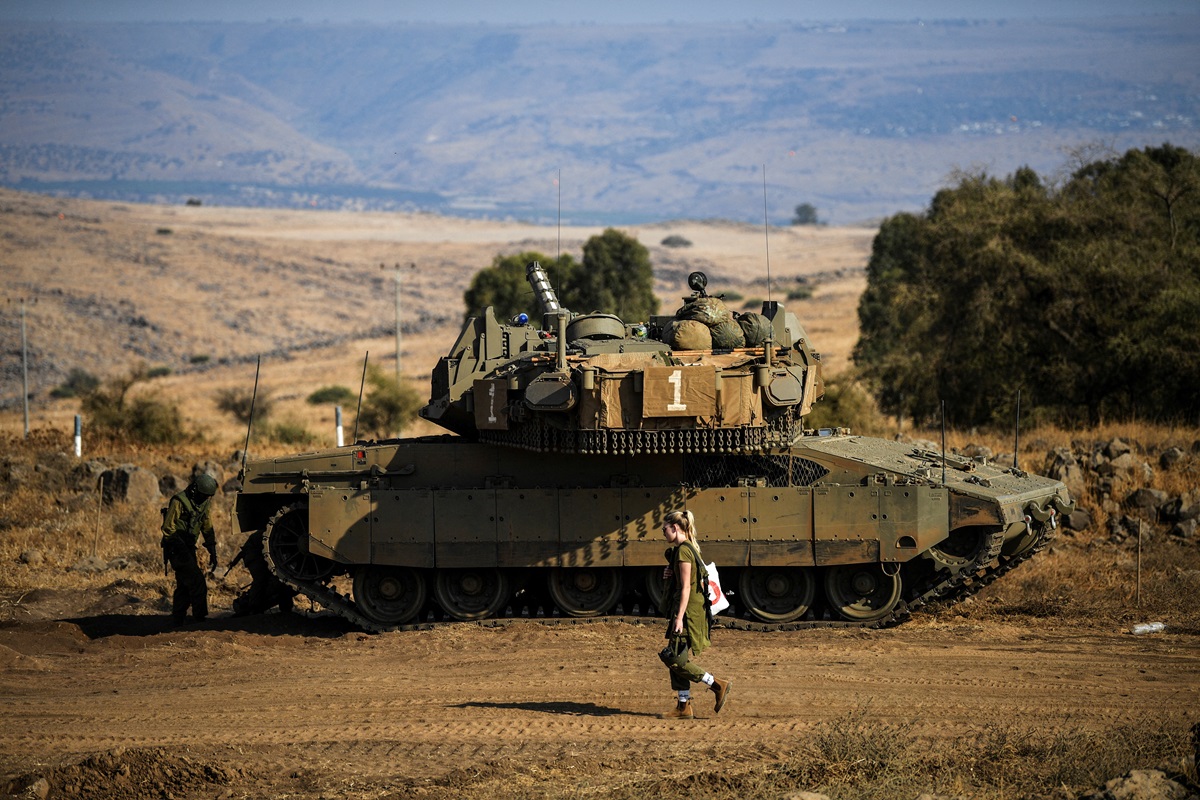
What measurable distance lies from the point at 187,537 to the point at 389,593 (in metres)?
2.16

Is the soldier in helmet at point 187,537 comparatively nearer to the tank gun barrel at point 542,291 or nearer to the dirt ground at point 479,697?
the dirt ground at point 479,697

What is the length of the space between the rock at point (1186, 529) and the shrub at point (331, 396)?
96.8 ft

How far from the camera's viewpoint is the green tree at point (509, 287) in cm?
5078

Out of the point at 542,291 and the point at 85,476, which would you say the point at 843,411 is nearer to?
the point at 542,291

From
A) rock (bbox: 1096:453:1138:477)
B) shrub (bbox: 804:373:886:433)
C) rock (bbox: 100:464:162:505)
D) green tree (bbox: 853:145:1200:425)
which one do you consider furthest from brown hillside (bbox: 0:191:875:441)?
rock (bbox: 1096:453:1138:477)

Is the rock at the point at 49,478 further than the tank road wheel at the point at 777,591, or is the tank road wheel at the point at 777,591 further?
the rock at the point at 49,478

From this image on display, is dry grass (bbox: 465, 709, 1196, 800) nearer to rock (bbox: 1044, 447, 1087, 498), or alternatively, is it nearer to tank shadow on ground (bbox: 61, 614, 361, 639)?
tank shadow on ground (bbox: 61, 614, 361, 639)

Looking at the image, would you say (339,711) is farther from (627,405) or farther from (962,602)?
(962,602)

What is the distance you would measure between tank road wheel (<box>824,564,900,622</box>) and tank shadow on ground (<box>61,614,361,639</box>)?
4959mm

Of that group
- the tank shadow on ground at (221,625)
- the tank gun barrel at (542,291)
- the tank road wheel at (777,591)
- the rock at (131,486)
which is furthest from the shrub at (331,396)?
the tank road wheel at (777,591)

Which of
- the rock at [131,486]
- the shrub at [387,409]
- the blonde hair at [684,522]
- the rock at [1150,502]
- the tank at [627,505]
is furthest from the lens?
the shrub at [387,409]

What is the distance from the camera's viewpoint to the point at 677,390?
13680mm

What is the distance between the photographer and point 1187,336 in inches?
1034

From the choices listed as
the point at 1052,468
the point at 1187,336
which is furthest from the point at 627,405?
the point at 1187,336
